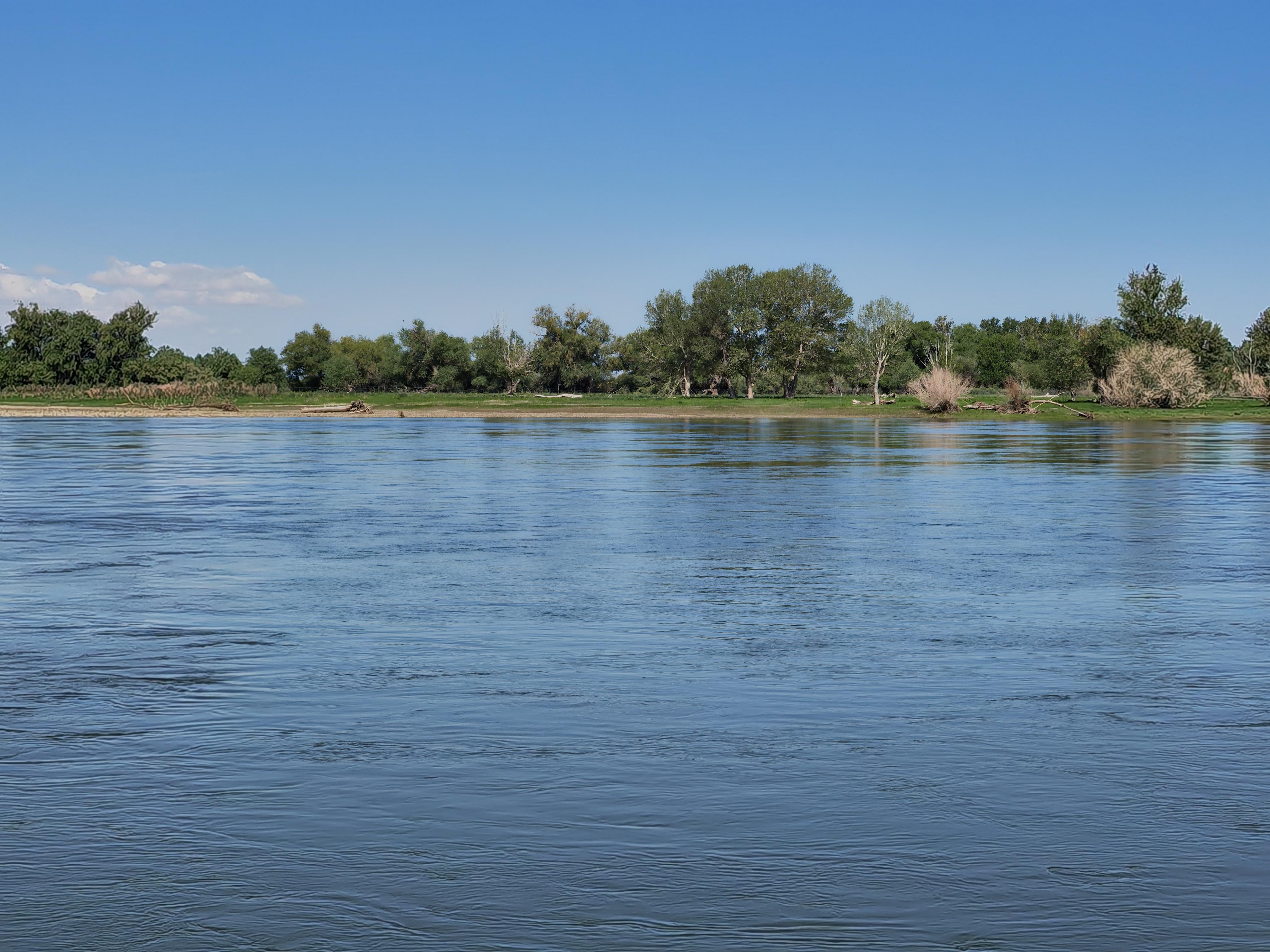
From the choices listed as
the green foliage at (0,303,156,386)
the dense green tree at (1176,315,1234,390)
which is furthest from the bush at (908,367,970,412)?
the green foliage at (0,303,156,386)

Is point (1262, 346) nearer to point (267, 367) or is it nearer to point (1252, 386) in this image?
point (1252, 386)

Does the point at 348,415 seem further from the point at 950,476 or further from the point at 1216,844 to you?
the point at 1216,844

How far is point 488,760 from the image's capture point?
291 inches

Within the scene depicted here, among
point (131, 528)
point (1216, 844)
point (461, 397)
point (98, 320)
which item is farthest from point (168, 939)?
point (98, 320)

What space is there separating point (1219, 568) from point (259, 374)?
4715 inches

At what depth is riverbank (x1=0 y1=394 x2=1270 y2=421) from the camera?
8881 cm

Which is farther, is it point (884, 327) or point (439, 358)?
point (439, 358)

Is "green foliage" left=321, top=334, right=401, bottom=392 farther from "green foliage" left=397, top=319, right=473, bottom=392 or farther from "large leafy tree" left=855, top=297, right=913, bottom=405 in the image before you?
"large leafy tree" left=855, top=297, right=913, bottom=405

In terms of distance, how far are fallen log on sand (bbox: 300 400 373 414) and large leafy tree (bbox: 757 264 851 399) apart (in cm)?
4315

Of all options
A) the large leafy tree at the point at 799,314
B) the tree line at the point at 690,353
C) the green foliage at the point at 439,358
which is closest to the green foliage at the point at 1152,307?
the tree line at the point at 690,353

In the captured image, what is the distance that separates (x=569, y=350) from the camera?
139m

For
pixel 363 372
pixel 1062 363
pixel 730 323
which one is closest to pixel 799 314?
pixel 730 323

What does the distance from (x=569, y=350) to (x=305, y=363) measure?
3225 centimetres

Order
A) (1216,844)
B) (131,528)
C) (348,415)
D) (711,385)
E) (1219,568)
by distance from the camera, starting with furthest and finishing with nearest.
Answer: (711,385), (348,415), (131,528), (1219,568), (1216,844)
